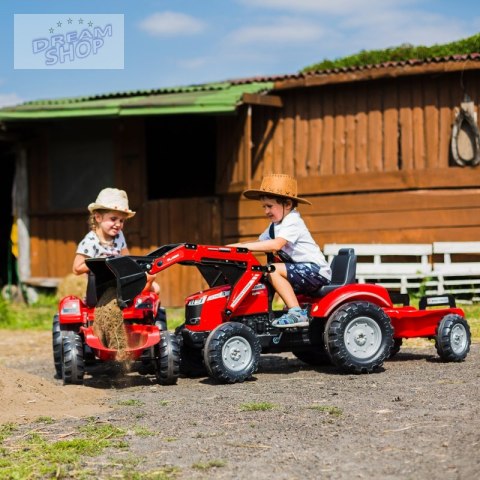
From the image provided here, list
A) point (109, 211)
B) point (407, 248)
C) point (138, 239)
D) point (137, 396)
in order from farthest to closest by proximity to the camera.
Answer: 1. point (138, 239)
2. point (407, 248)
3. point (109, 211)
4. point (137, 396)

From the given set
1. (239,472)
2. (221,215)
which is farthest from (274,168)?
(239,472)

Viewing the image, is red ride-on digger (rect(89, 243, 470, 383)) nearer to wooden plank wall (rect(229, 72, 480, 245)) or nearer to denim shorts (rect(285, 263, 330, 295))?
denim shorts (rect(285, 263, 330, 295))

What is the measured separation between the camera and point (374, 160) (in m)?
14.2

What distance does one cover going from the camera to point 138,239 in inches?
628

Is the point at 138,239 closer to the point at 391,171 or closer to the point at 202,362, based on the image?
the point at 391,171

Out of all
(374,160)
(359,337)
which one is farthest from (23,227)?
(359,337)

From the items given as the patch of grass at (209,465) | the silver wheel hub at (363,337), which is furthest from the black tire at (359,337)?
the patch of grass at (209,465)

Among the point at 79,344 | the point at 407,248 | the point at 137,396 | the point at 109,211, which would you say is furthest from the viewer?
the point at 407,248

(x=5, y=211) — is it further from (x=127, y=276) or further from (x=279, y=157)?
(x=127, y=276)

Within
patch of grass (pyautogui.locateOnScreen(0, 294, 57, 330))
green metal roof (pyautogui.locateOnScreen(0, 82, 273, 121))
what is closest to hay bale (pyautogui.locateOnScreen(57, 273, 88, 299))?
patch of grass (pyautogui.locateOnScreen(0, 294, 57, 330))

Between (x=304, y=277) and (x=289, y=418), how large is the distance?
228cm

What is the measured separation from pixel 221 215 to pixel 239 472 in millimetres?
11233

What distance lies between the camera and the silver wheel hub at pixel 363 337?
24.1 ft

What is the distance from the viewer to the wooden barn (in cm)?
1377
